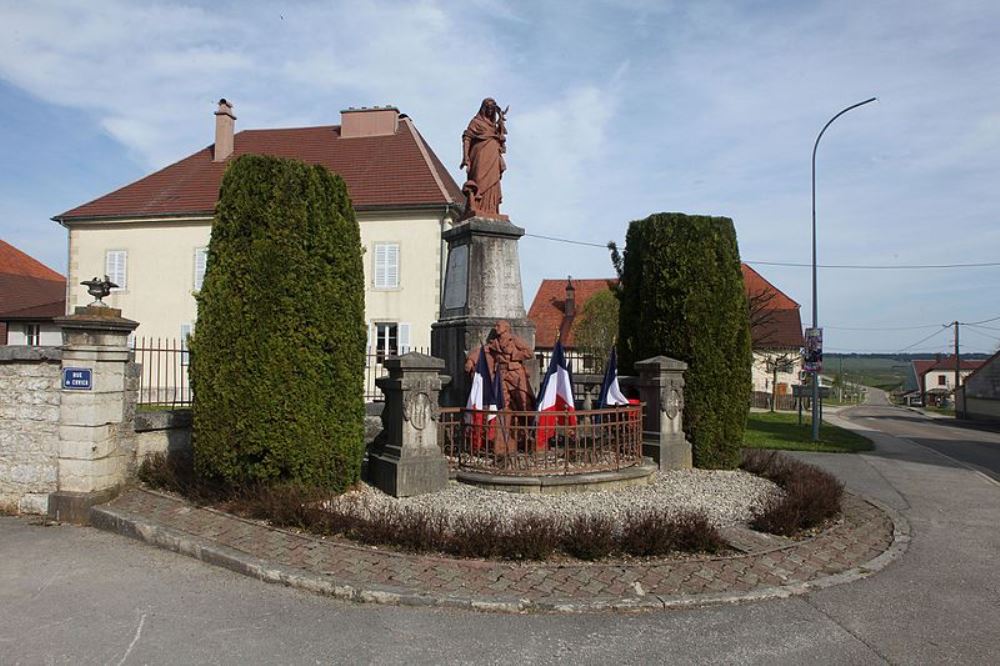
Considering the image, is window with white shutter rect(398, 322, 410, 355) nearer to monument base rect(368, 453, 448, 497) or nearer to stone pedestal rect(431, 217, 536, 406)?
stone pedestal rect(431, 217, 536, 406)

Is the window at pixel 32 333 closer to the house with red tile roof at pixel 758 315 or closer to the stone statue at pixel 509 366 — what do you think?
the house with red tile roof at pixel 758 315

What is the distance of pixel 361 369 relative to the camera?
720 centimetres

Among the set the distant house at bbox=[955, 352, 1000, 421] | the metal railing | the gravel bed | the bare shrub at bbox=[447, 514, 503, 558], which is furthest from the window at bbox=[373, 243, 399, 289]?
the distant house at bbox=[955, 352, 1000, 421]

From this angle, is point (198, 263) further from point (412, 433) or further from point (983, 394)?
point (983, 394)

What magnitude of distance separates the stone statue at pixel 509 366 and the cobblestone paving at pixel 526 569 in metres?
3.49

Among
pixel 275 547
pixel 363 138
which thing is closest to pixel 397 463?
pixel 275 547

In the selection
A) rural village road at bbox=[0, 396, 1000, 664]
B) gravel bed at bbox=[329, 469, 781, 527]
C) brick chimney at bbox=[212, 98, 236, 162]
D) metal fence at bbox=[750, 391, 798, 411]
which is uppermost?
brick chimney at bbox=[212, 98, 236, 162]

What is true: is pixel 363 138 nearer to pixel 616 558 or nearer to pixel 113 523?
pixel 113 523

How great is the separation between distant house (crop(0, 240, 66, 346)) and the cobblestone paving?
2593 centimetres

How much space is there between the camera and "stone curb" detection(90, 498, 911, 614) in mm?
4520

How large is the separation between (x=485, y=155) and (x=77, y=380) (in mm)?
6260

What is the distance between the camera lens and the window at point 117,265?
26062 mm

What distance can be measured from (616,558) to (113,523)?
15.8ft

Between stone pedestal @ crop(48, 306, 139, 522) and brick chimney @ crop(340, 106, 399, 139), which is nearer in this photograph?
stone pedestal @ crop(48, 306, 139, 522)
